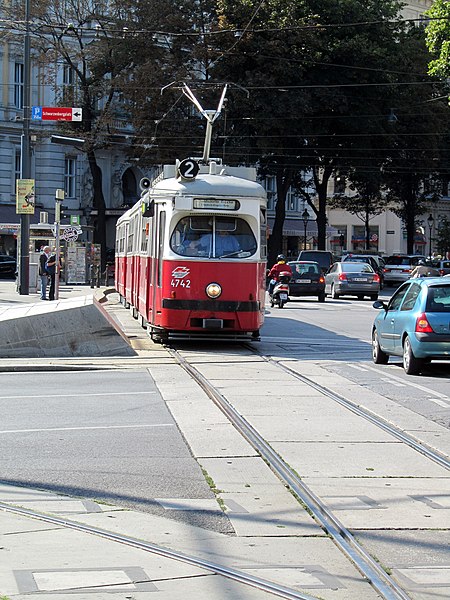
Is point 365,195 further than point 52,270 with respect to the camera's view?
Yes

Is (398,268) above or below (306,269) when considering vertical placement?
below

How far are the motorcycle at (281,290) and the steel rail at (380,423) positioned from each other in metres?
19.6

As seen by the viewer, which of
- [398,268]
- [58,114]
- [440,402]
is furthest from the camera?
[398,268]

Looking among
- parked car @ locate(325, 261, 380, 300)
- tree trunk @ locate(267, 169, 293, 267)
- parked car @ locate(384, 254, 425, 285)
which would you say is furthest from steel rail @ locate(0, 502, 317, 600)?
parked car @ locate(384, 254, 425, 285)

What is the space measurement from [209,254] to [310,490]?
39.8 ft

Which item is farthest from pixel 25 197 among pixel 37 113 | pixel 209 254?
pixel 209 254

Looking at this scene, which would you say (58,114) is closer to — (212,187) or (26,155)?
A: (26,155)

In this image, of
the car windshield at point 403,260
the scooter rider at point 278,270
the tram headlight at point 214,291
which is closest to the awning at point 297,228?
the car windshield at point 403,260

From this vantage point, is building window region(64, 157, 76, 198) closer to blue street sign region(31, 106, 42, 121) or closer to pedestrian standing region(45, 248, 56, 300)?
pedestrian standing region(45, 248, 56, 300)

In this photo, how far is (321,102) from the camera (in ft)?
177

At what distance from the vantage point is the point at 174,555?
21.6 feet

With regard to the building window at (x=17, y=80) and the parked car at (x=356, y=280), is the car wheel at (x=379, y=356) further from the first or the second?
the building window at (x=17, y=80)

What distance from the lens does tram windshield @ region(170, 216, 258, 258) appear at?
20531 mm

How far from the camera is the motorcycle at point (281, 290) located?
3703 cm
